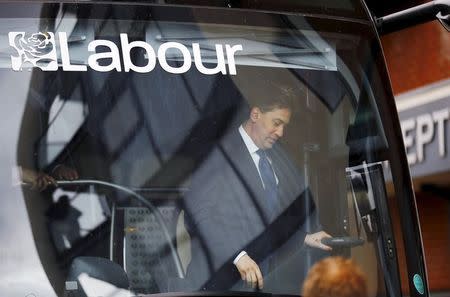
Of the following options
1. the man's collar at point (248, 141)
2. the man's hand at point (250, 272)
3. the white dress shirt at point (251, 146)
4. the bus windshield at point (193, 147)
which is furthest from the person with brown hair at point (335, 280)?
the man's collar at point (248, 141)

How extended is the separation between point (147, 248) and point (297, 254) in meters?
0.62

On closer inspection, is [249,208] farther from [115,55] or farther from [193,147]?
[115,55]

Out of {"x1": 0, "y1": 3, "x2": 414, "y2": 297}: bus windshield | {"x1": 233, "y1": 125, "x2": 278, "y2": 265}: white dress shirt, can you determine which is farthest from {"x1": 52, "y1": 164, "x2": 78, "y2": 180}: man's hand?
{"x1": 233, "y1": 125, "x2": 278, "y2": 265}: white dress shirt

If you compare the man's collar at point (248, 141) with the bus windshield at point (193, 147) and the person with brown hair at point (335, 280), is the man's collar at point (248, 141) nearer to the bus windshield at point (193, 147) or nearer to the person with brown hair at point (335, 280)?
the bus windshield at point (193, 147)

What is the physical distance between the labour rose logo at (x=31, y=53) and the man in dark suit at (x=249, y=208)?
745 mm

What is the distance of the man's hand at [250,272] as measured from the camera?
4.75 meters

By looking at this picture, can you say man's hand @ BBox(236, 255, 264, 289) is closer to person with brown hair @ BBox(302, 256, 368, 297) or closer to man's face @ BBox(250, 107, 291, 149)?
person with brown hair @ BBox(302, 256, 368, 297)

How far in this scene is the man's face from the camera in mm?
5121

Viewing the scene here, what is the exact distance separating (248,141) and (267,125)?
0.40 feet

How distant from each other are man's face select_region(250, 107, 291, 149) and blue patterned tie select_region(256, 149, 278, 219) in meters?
0.05

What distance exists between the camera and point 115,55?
5.00 metres

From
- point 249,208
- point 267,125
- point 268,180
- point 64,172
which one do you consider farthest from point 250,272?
point 64,172

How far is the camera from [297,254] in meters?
4.94

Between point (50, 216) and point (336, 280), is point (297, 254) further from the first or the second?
point (50, 216)
